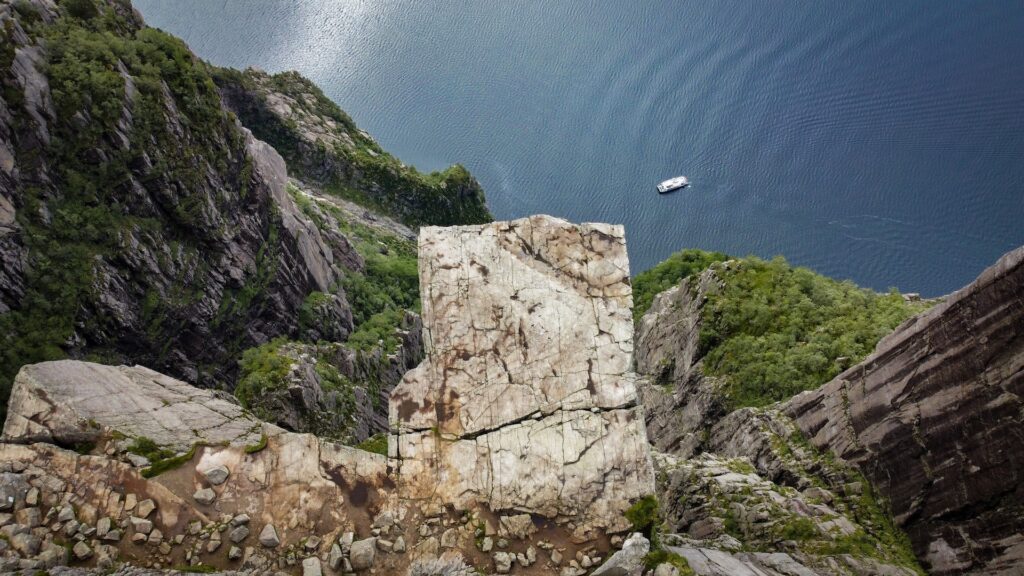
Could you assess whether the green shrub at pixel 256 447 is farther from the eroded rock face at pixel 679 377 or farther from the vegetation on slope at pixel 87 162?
the eroded rock face at pixel 679 377

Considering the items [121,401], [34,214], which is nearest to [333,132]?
[34,214]

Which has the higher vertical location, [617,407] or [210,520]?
[617,407]

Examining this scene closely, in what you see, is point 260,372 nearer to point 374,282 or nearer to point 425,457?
point 425,457

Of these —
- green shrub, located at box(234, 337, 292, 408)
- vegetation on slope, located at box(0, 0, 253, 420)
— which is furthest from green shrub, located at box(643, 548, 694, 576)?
vegetation on slope, located at box(0, 0, 253, 420)

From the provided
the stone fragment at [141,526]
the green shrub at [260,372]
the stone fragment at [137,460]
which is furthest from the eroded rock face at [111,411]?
the green shrub at [260,372]

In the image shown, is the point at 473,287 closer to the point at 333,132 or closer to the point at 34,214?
the point at 34,214

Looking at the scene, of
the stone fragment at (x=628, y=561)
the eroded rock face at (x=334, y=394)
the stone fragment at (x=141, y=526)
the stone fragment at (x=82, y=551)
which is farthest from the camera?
the eroded rock face at (x=334, y=394)
